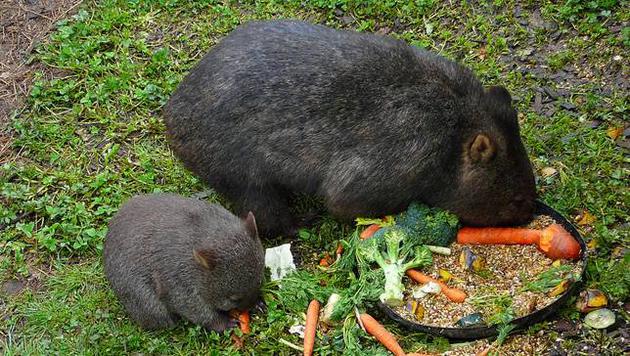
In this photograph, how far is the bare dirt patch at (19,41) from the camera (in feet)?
25.9

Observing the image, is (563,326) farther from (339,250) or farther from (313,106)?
(313,106)

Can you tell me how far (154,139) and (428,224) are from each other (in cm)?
285

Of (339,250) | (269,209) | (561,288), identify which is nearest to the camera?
(561,288)

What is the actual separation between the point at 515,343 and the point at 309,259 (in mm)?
1788

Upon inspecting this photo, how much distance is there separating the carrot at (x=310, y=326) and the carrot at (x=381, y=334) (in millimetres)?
338

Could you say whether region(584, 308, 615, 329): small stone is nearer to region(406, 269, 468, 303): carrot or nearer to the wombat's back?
region(406, 269, 468, 303): carrot

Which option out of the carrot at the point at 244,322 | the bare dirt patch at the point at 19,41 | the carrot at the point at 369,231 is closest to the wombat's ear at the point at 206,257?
the carrot at the point at 244,322

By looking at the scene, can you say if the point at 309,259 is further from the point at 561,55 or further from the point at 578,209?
the point at 561,55

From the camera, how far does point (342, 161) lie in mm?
5945

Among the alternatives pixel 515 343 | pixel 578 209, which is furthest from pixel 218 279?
pixel 578 209

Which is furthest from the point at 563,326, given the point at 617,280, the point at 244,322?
the point at 244,322

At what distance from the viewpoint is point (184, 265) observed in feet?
18.6

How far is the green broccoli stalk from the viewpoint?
5.52 metres

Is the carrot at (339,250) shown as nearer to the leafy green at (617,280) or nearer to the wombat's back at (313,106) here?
the wombat's back at (313,106)
